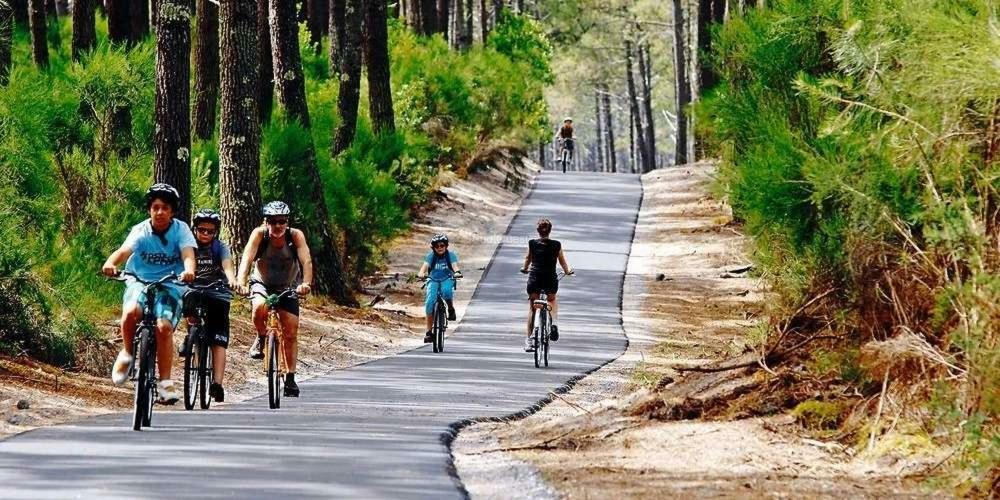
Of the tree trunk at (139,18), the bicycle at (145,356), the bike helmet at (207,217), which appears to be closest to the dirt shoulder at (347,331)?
the bicycle at (145,356)

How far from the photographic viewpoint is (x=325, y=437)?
12.6 m

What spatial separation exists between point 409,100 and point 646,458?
30.7 m

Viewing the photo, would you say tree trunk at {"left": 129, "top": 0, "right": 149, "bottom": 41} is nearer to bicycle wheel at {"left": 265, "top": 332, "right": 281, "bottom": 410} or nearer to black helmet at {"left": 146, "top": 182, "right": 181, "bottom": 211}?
bicycle wheel at {"left": 265, "top": 332, "right": 281, "bottom": 410}

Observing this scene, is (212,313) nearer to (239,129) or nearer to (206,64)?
(239,129)

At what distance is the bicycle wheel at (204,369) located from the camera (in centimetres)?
1423

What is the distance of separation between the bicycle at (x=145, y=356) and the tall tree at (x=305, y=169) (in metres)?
13.3

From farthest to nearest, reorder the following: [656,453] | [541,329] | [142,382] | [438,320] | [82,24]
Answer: [82,24], [438,320], [541,329], [142,382], [656,453]

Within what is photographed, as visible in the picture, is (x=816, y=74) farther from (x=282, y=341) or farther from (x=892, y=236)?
(x=282, y=341)

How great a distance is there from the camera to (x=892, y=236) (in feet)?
44.2

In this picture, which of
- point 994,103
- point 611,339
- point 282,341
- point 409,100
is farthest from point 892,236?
point 409,100

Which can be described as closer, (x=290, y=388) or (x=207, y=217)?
(x=207, y=217)

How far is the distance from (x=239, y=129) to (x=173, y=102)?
3879 mm

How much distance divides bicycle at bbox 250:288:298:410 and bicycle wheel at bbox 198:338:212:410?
1.68 ft

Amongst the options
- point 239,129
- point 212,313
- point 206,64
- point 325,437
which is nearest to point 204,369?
point 212,313
